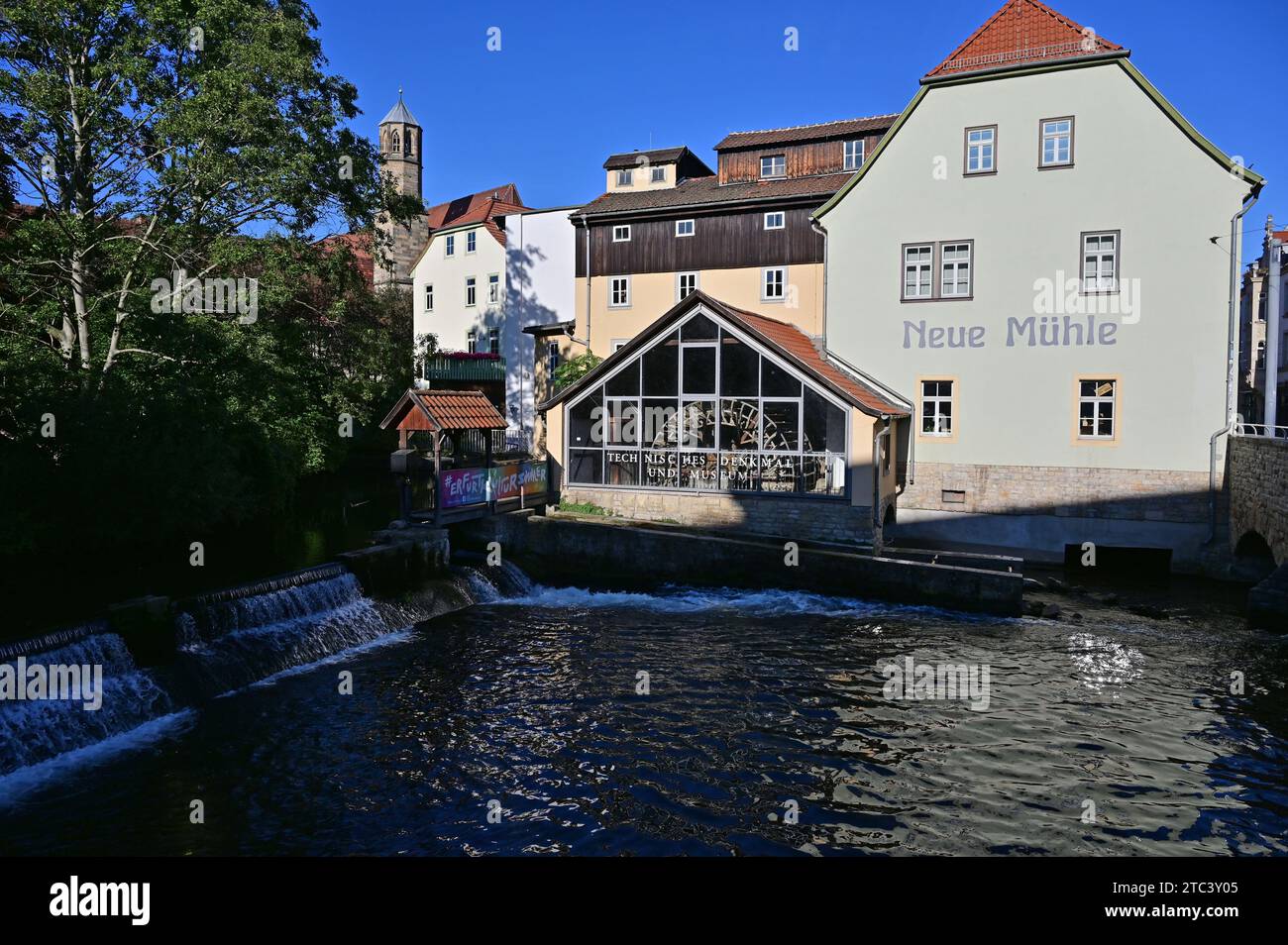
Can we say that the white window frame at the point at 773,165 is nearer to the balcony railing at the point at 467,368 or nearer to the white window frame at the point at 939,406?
the white window frame at the point at 939,406

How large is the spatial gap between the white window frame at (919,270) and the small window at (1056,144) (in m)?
3.32

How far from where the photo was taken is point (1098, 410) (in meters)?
21.4

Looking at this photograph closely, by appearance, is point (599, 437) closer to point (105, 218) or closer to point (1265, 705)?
point (105, 218)

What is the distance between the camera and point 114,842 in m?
7.27

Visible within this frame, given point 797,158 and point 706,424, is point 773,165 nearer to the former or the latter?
point 797,158

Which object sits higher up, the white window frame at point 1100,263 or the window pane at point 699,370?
the white window frame at point 1100,263

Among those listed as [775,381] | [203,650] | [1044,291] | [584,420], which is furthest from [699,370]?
[203,650]

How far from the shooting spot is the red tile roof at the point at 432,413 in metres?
17.9

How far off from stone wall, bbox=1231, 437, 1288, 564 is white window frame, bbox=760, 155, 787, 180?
1739 cm

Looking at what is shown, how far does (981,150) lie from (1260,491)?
10815 millimetres

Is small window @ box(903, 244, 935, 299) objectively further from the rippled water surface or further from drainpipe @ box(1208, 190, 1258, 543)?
the rippled water surface

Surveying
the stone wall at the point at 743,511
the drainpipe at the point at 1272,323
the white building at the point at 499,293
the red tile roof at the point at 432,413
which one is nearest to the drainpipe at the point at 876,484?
the stone wall at the point at 743,511
